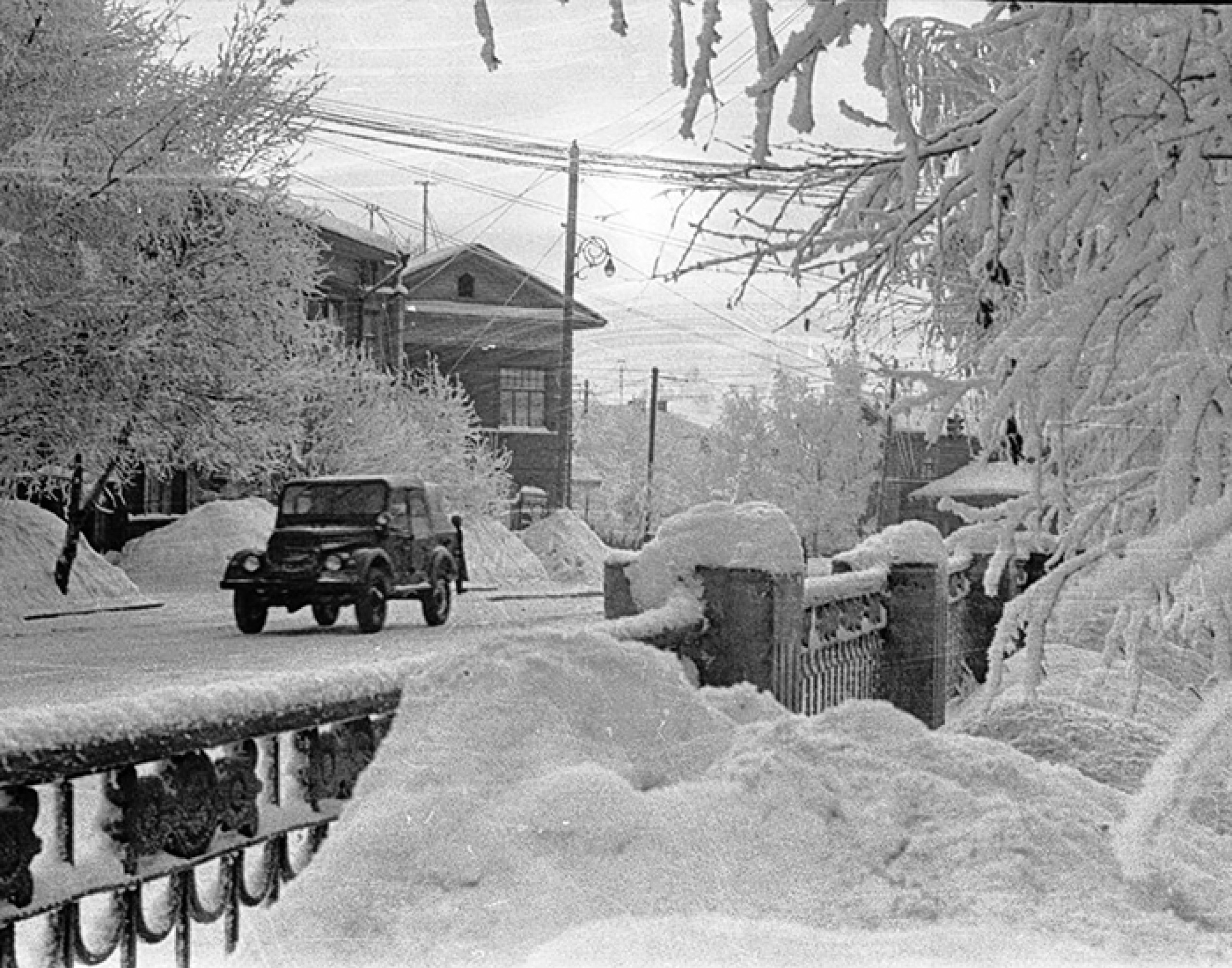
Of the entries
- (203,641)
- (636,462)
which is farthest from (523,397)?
(203,641)

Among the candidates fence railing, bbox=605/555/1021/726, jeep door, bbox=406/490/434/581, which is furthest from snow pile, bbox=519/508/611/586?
jeep door, bbox=406/490/434/581

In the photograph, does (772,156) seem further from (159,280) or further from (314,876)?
(159,280)

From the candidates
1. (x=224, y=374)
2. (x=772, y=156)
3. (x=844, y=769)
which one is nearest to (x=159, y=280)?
(x=224, y=374)

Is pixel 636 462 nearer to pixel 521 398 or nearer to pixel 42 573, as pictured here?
pixel 521 398

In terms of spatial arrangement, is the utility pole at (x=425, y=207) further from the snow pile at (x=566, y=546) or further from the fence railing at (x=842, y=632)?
the fence railing at (x=842, y=632)

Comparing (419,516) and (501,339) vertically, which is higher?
(501,339)

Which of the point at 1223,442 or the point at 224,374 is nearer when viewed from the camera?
the point at 1223,442

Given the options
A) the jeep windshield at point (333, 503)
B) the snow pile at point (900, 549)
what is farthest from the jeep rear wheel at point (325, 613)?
the snow pile at point (900, 549)
